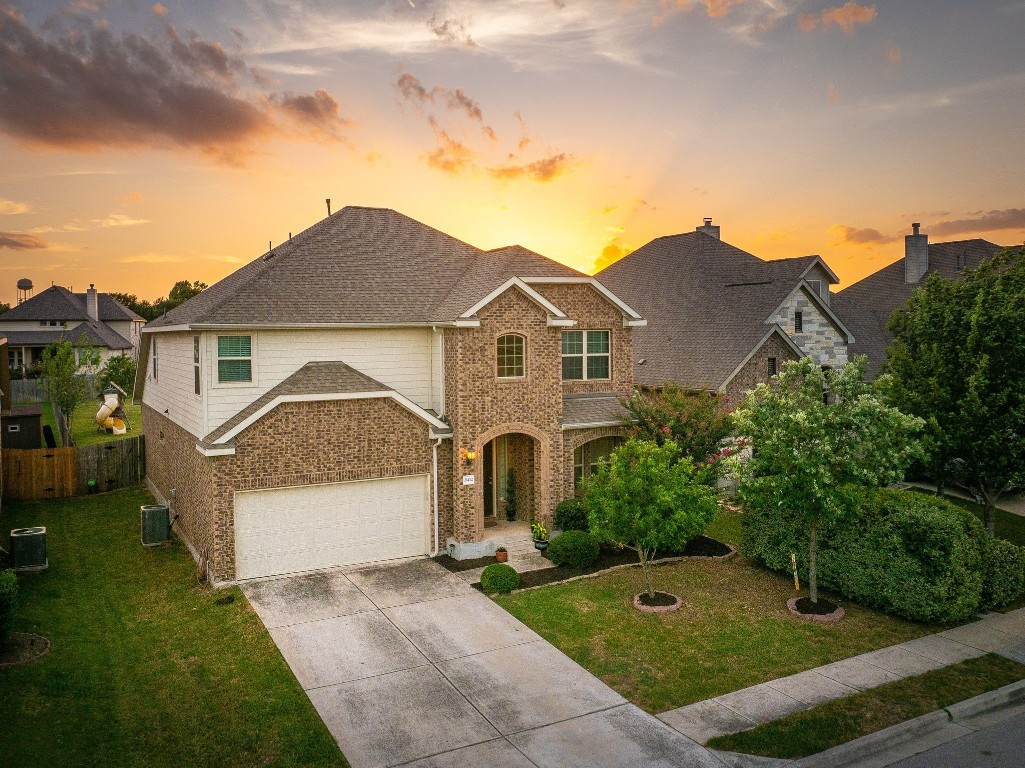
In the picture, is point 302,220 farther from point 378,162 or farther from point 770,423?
point 770,423

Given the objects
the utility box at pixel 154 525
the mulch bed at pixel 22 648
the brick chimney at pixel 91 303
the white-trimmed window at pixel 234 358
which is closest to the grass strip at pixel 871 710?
the mulch bed at pixel 22 648

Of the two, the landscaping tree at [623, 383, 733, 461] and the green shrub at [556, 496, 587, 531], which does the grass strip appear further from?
the green shrub at [556, 496, 587, 531]

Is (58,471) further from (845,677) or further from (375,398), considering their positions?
(845,677)

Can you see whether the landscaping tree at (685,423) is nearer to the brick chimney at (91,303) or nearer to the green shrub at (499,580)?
the green shrub at (499,580)

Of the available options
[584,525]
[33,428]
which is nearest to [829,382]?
[584,525]

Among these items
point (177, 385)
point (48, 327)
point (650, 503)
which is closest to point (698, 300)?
point (650, 503)
